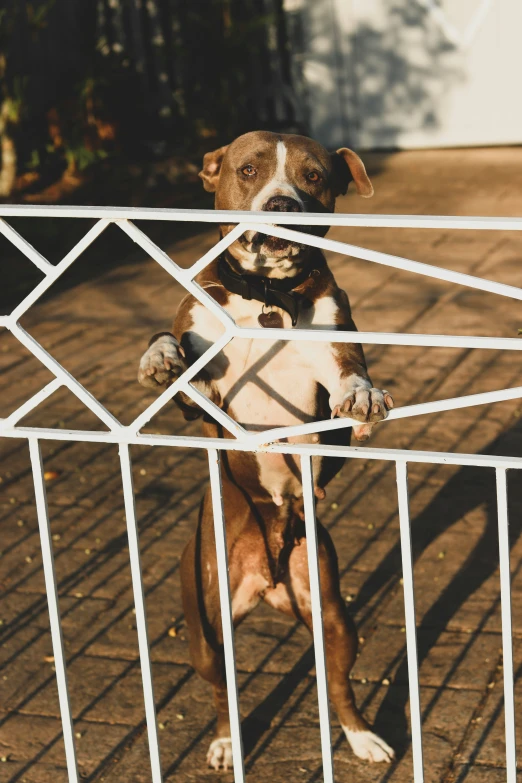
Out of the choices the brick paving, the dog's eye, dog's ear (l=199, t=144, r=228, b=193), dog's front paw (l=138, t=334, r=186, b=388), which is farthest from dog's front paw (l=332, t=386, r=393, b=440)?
the brick paving

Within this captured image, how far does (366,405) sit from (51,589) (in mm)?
926

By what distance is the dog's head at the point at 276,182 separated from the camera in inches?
125

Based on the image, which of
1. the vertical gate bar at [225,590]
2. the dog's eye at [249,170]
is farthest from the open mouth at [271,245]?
the vertical gate bar at [225,590]

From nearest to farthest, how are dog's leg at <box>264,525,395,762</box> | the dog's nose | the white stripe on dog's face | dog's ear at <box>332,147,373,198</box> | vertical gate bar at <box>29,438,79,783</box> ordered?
1. vertical gate bar at <box>29,438,79,783</box>
2. the dog's nose
3. the white stripe on dog's face
4. dog's leg at <box>264,525,395,762</box>
5. dog's ear at <box>332,147,373,198</box>

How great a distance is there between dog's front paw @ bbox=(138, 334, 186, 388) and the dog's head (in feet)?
1.51

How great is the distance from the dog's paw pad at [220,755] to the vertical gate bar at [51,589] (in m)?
0.71

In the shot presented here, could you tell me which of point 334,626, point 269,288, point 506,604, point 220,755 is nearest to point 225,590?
point 506,604

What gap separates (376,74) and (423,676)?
8.61 m

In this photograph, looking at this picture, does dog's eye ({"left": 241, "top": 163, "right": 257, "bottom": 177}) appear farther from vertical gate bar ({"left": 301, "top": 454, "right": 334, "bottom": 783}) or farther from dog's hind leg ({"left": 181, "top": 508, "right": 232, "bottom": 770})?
vertical gate bar ({"left": 301, "top": 454, "right": 334, "bottom": 783})

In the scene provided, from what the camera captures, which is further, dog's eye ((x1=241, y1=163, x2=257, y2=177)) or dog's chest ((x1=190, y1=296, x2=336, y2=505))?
dog's eye ((x1=241, y1=163, x2=257, y2=177))

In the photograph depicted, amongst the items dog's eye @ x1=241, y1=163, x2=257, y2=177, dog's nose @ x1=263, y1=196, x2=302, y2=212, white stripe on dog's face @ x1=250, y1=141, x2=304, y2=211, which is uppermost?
dog's eye @ x1=241, y1=163, x2=257, y2=177

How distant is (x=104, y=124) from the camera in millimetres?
10898

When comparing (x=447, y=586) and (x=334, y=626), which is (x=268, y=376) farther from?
(x=447, y=586)

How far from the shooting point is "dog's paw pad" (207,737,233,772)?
3.51 m
